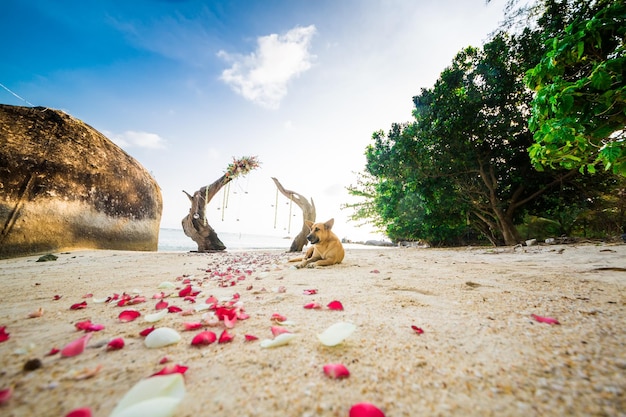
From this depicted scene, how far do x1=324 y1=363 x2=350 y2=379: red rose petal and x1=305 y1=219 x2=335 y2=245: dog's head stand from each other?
14.1ft

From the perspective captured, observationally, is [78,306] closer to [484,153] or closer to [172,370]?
[172,370]

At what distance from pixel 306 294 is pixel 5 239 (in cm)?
857

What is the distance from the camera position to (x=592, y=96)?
333 cm

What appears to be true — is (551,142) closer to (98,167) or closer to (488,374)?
(488,374)

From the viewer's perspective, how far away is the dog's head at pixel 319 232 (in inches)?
212

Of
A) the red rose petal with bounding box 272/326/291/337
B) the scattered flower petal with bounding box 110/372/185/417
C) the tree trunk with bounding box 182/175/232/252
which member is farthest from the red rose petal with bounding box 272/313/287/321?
the tree trunk with bounding box 182/175/232/252

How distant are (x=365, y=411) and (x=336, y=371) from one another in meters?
0.23

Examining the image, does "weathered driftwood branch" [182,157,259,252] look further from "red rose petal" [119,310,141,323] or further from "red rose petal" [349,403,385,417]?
"red rose petal" [349,403,385,417]

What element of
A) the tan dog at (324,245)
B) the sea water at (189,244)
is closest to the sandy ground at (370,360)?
the tan dog at (324,245)

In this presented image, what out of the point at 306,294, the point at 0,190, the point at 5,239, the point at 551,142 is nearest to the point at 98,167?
the point at 0,190

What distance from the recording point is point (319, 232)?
5.44m

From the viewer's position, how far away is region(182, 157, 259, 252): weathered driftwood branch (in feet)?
31.4

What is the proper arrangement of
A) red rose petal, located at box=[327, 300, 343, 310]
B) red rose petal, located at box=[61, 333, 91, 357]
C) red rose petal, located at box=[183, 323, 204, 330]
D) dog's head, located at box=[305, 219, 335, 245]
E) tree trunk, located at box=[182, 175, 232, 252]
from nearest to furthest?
red rose petal, located at box=[61, 333, 91, 357], red rose petal, located at box=[183, 323, 204, 330], red rose petal, located at box=[327, 300, 343, 310], dog's head, located at box=[305, 219, 335, 245], tree trunk, located at box=[182, 175, 232, 252]

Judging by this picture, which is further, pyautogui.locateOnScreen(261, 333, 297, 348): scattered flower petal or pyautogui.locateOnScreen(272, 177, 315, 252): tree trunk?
pyautogui.locateOnScreen(272, 177, 315, 252): tree trunk
